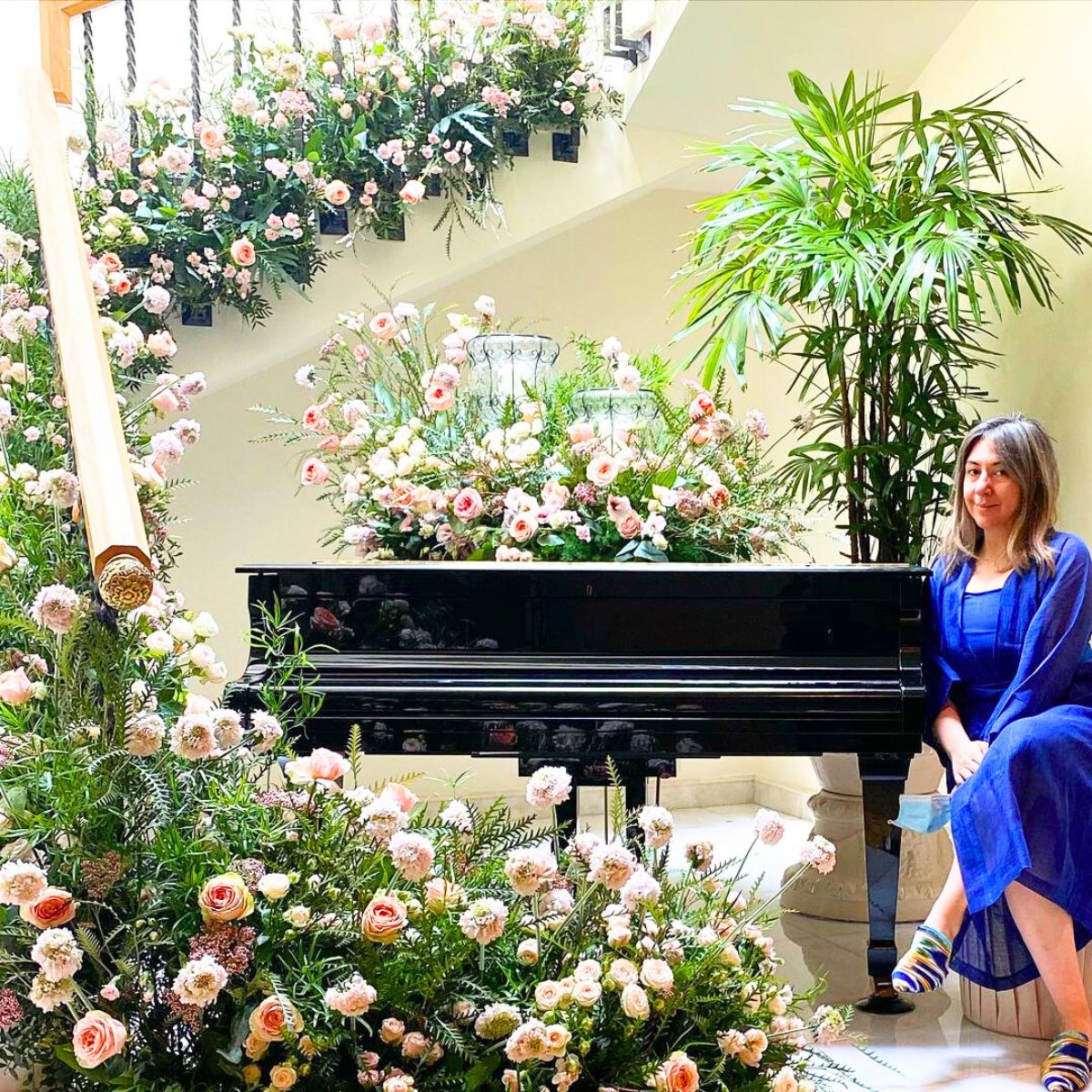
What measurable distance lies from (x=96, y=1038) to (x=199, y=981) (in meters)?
0.11

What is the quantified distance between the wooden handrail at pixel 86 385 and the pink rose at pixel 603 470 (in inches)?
55.5

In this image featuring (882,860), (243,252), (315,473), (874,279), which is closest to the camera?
(882,860)

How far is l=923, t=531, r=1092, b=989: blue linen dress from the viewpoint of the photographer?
2.48 m

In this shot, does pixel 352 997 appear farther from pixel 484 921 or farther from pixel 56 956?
pixel 56 956

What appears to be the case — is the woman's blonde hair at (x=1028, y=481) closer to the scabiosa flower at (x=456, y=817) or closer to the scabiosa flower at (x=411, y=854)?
the scabiosa flower at (x=456, y=817)

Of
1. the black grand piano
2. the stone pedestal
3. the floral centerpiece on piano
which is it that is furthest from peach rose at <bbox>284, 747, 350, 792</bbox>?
the stone pedestal

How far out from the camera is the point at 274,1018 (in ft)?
4.26

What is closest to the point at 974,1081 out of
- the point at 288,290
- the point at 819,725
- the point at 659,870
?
the point at 819,725

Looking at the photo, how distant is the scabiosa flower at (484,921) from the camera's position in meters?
1.42

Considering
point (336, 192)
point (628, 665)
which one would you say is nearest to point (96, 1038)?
point (628, 665)

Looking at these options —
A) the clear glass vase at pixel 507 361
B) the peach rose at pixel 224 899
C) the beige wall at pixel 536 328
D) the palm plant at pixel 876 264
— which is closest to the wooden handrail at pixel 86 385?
the peach rose at pixel 224 899

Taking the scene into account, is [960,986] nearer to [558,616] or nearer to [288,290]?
[558,616]

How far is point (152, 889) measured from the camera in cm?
140

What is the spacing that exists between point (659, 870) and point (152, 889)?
0.65 m
